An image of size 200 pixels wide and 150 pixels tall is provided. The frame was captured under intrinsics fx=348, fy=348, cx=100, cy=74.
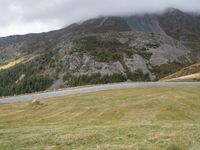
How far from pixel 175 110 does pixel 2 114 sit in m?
27.8

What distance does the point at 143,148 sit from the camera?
1994cm

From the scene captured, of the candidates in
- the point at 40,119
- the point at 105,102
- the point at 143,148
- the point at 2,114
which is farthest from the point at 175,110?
the point at 143,148

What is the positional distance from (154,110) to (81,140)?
94.7 ft

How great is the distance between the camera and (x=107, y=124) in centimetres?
3991

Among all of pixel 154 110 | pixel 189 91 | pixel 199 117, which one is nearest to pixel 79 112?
pixel 154 110

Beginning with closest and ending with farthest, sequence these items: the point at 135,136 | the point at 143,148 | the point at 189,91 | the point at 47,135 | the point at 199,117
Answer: the point at 143,148 < the point at 135,136 < the point at 47,135 < the point at 199,117 < the point at 189,91

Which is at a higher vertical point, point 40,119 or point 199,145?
point 199,145

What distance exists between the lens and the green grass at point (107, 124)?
72.6ft

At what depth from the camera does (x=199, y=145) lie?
21.0 m

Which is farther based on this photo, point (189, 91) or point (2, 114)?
point (189, 91)

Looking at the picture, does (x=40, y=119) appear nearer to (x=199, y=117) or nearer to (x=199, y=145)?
(x=199, y=117)

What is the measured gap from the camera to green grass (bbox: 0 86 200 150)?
22125mm

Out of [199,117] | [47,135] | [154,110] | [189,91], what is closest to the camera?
[47,135]

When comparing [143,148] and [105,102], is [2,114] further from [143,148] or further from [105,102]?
[143,148]
